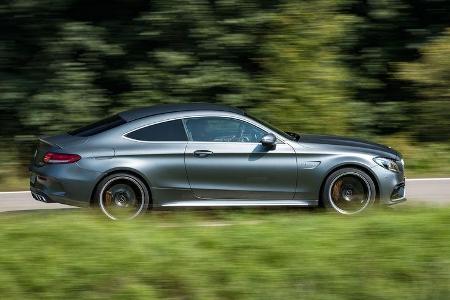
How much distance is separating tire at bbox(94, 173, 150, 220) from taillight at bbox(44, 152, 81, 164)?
0.42 metres

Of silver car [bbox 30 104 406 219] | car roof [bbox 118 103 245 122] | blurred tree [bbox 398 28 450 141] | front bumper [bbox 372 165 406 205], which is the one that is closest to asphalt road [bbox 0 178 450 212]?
front bumper [bbox 372 165 406 205]

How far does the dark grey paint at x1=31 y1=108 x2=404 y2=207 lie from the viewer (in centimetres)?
955

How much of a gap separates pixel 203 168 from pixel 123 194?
1.00 metres

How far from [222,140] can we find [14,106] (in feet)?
24.1

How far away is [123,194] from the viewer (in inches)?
380

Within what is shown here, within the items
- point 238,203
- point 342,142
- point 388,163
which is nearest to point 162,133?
point 238,203

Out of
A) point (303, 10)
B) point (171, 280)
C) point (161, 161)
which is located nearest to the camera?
point (171, 280)

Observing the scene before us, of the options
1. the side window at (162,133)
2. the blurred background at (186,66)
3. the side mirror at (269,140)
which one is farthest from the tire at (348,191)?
the blurred background at (186,66)

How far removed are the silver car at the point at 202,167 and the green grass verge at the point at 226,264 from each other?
3.39 meters

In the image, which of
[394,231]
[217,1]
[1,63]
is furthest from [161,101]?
[394,231]

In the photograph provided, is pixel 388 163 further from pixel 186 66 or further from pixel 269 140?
pixel 186 66

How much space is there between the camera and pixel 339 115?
1586cm

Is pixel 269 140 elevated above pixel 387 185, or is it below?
above

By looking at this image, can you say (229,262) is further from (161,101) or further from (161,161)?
(161,101)
